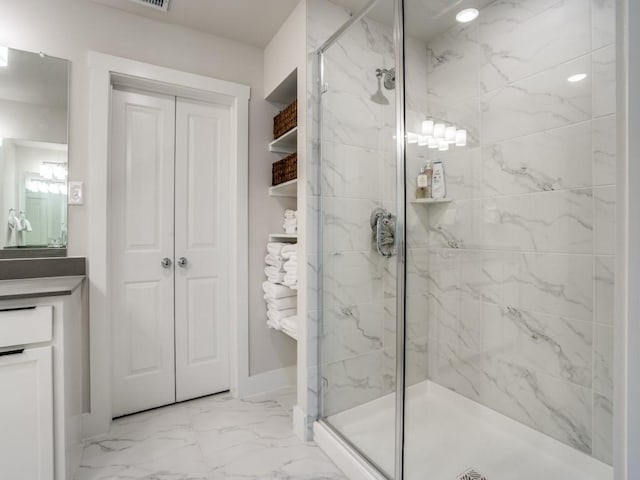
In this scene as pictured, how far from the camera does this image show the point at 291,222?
2.22 metres

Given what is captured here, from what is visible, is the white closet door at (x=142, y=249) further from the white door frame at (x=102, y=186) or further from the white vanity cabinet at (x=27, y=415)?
the white vanity cabinet at (x=27, y=415)

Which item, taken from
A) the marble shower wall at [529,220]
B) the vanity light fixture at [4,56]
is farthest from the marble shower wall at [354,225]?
the vanity light fixture at [4,56]

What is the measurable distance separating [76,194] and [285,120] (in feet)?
4.10

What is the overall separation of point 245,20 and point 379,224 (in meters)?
1.47

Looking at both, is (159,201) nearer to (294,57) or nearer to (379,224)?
(294,57)

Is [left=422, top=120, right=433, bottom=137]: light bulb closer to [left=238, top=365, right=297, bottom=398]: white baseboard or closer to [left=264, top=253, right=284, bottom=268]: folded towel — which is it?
[left=264, top=253, right=284, bottom=268]: folded towel

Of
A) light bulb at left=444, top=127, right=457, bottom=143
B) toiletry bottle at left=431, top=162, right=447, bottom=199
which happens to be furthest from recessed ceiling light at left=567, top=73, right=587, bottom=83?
toiletry bottle at left=431, top=162, right=447, bottom=199

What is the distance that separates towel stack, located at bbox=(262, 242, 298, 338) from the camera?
6.95 ft

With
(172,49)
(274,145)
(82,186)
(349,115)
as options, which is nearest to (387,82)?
(349,115)

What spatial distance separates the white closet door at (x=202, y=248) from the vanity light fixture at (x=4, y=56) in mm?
800

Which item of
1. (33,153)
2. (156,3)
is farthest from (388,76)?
(33,153)

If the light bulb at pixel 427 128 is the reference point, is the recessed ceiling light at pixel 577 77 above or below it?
above

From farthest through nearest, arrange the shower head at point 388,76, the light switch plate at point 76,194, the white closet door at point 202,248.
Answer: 1. the white closet door at point 202,248
2. the light switch plate at point 76,194
3. the shower head at point 388,76

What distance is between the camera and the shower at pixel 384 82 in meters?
1.48
